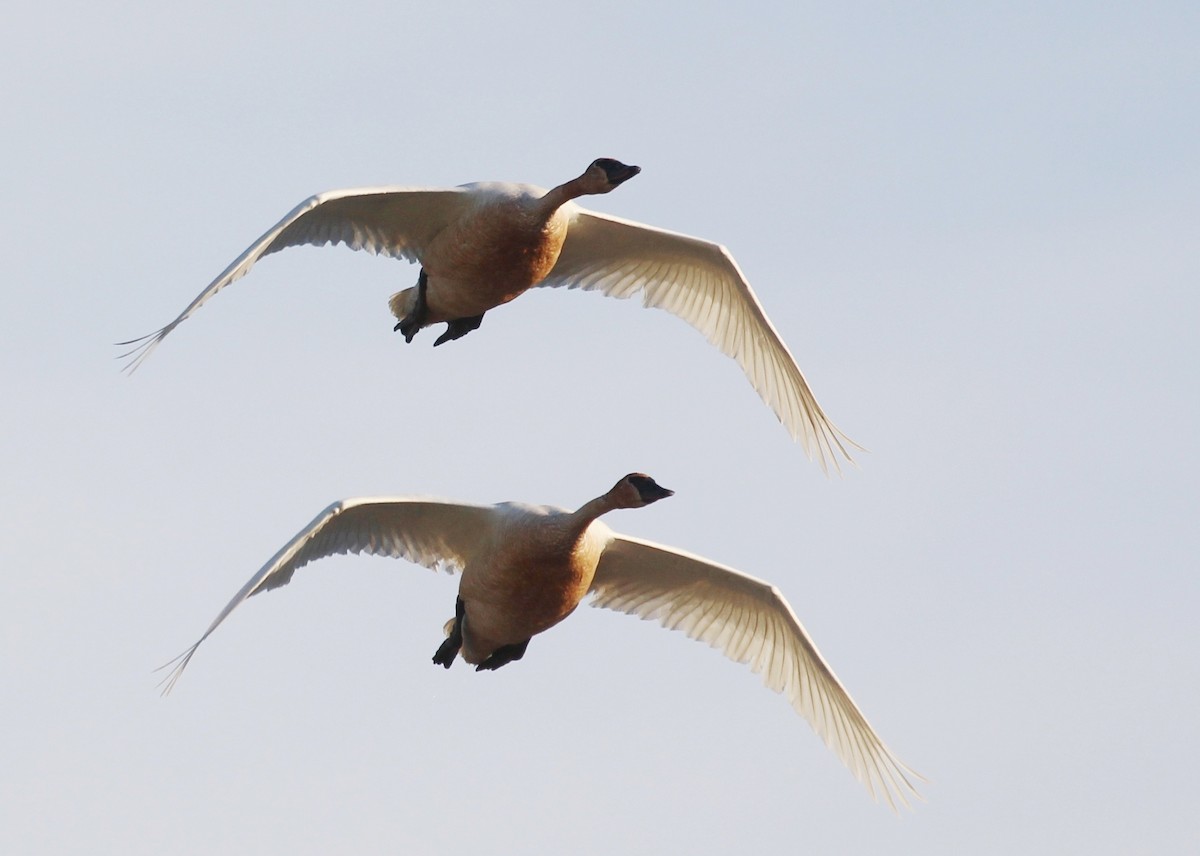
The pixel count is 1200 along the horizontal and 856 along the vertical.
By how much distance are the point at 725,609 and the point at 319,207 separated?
173 inches

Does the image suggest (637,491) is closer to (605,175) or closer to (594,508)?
(594,508)

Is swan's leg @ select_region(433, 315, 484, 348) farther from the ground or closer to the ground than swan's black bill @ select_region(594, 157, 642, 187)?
closer to the ground

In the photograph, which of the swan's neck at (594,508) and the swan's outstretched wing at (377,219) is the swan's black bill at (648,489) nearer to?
the swan's neck at (594,508)

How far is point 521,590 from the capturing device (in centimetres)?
2058

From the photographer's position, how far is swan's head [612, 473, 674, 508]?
20406 millimetres

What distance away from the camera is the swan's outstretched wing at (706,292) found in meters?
22.4

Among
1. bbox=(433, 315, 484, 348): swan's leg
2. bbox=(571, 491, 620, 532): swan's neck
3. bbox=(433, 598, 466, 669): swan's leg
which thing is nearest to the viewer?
bbox=(571, 491, 620, 532): swan's neck

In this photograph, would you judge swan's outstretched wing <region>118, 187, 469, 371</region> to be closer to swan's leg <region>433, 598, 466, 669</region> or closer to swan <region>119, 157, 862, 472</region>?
swan <region>119, 157, 862, 472</region>

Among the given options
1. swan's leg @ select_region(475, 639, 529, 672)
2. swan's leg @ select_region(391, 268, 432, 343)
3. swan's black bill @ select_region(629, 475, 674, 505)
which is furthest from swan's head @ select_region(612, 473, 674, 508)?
swan's leg @ select_region(391, 268, 432, 343)

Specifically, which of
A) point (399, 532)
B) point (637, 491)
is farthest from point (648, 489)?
point (399, 532)

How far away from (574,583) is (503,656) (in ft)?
4.52

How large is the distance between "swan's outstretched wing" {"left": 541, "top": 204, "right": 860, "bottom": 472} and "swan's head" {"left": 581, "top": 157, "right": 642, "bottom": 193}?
1.17 metres

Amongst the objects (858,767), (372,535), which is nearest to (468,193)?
(372,535)

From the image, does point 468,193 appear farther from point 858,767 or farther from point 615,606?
point 858,767
